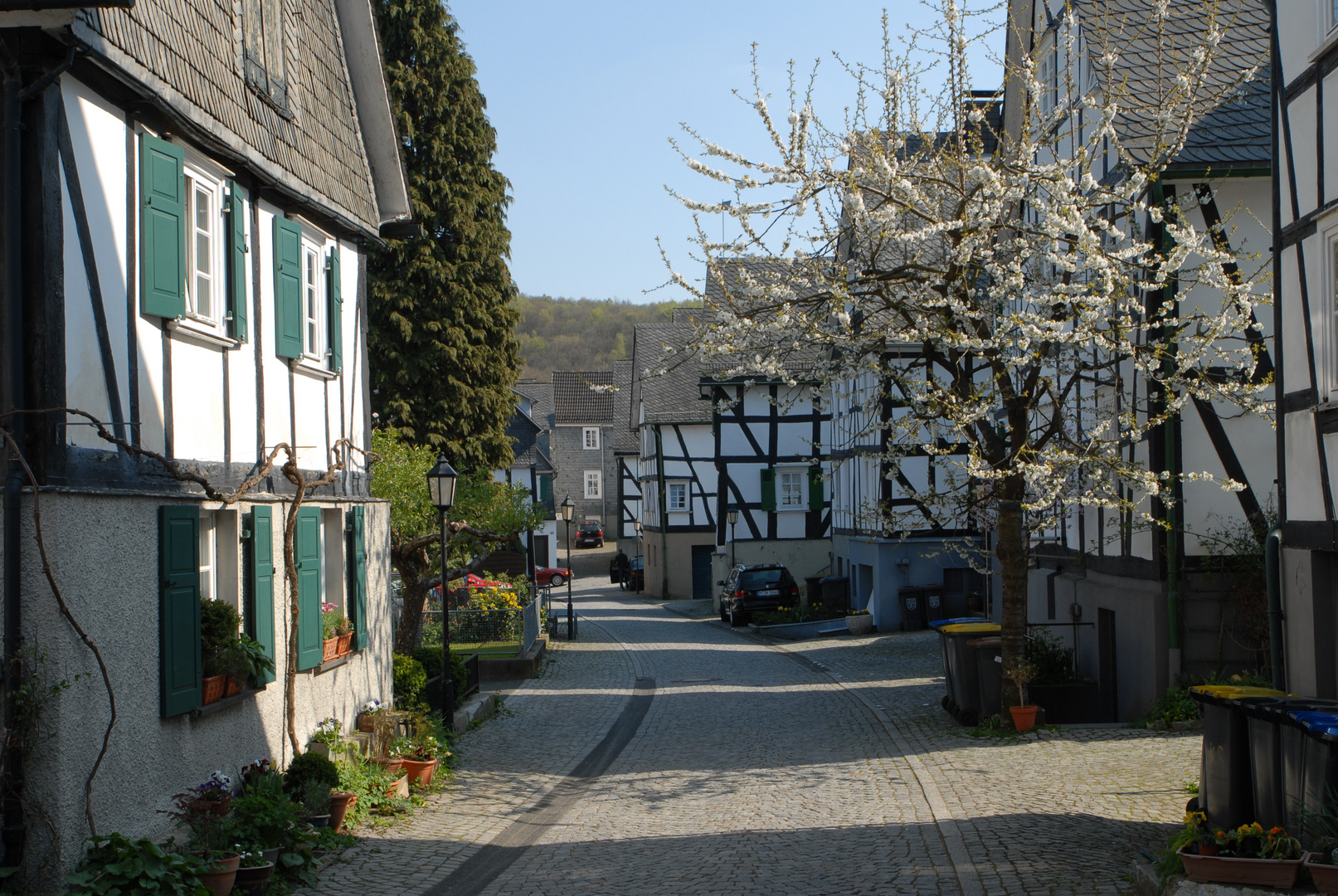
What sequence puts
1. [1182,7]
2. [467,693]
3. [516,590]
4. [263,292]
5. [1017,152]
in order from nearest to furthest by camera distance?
[263,292], [1017,152], [1182,7], [467,693], [516,590]

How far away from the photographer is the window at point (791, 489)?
40.0m

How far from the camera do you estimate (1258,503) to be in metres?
13.5

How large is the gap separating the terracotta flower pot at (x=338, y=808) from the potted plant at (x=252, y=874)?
161 centimetres

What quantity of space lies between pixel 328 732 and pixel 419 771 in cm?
116

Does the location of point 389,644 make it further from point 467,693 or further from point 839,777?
point 839,777

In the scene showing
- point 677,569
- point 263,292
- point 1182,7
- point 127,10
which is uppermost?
point 1182,7

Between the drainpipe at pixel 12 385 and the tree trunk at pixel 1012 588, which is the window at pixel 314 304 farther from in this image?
the tree trunk at pixel 1012 588

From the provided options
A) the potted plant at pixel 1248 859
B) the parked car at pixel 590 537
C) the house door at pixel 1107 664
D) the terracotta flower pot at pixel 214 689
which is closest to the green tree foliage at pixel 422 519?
the terracotta flower pot at pixel 214 689

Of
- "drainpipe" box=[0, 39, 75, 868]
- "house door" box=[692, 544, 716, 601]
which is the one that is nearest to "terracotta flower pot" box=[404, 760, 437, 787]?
"drainpipe" box=[0, 39, 75, 868]

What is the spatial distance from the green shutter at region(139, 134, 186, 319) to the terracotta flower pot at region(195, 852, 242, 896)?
3329 mm

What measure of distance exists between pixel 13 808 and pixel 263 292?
4.85 m

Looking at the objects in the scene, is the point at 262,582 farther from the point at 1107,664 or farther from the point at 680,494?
the point at 680,494

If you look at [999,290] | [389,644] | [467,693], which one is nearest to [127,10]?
[389,644]

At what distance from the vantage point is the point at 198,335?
28.0 ft
